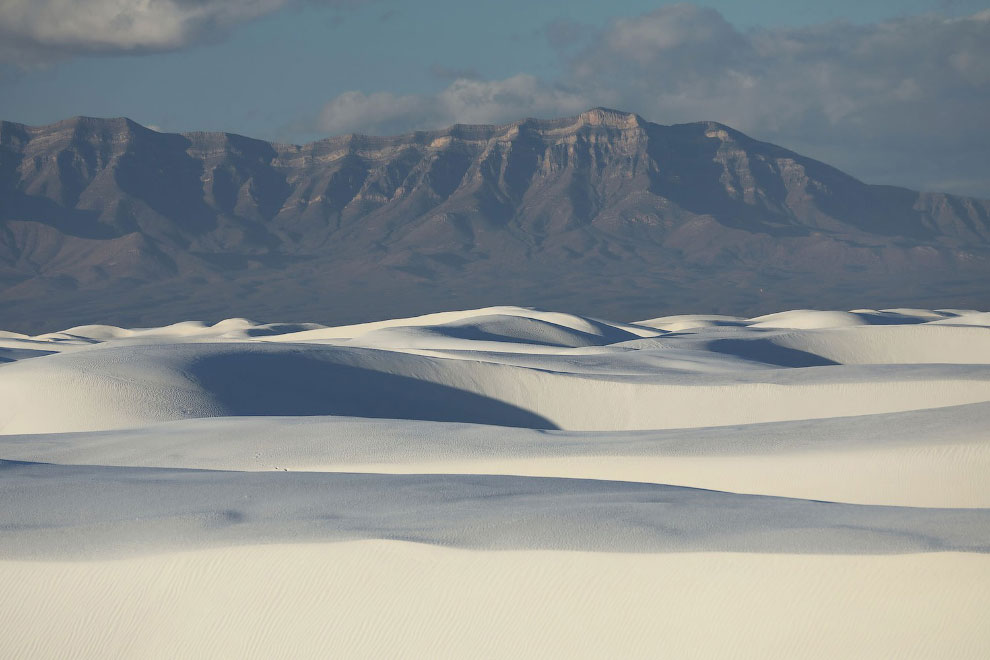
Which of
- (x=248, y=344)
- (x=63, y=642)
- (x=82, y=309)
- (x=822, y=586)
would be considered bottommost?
(x=63, y=642)

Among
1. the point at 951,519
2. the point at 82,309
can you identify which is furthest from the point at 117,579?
the point at 82,309

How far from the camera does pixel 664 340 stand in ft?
137

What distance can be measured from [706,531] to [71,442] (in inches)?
468

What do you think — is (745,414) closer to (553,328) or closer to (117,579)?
(117,579)

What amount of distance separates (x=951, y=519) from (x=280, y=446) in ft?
35.0

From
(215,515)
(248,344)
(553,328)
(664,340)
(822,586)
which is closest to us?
(822,586)

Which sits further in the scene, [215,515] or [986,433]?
[986,433]

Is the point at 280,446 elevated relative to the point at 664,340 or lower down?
lower down

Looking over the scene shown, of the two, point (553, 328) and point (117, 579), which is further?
point (553, 328)

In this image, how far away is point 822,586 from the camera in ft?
24.7

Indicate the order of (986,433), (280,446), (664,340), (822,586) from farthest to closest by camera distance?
1. (664,340)
2. (280,446)
3. (986,433)
4. (822,586)

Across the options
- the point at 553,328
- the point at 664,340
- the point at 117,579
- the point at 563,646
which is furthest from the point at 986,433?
the point at 553,328

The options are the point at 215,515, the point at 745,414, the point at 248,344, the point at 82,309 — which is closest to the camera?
the point at 215,515

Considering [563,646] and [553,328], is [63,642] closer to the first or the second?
[563,646]
